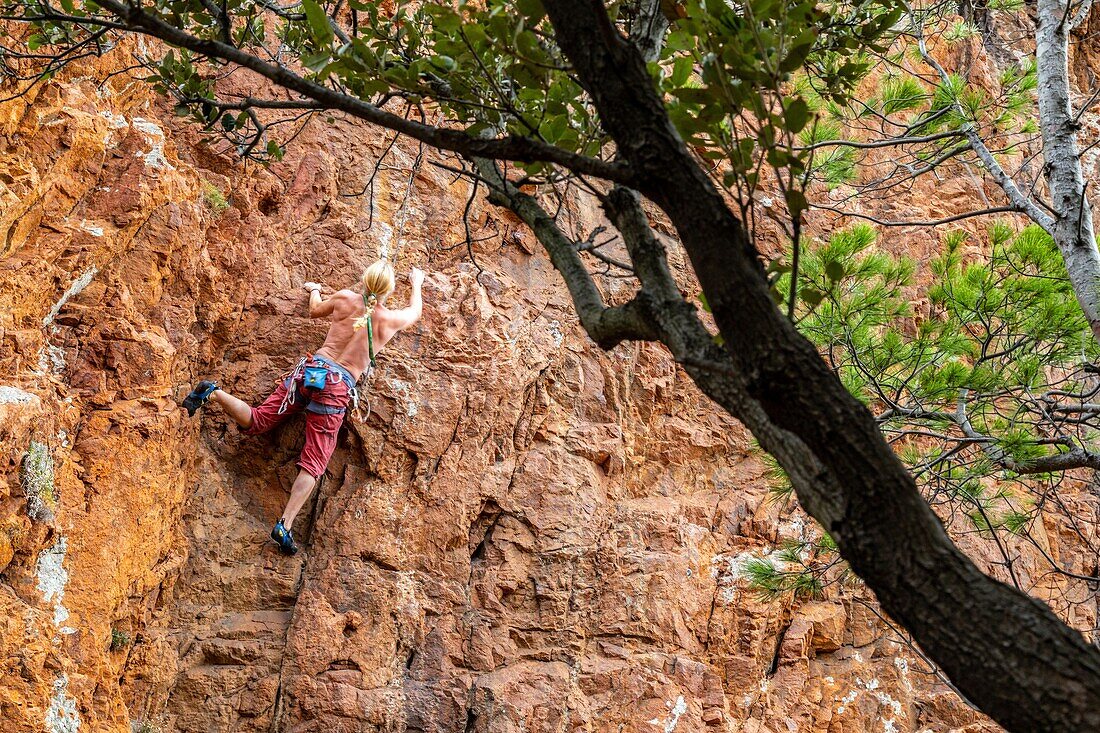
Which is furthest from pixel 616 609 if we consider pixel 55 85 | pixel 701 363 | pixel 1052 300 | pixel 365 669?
pixel 55 85

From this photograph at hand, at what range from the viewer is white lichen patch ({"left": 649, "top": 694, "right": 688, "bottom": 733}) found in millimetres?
5137

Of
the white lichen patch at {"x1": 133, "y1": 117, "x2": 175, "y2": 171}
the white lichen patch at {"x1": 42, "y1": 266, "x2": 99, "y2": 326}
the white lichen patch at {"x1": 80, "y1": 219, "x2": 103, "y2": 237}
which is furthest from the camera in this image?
the white lichen patch at {"x1": 133, "y1": 117, "x2": 175, "y2": 171}

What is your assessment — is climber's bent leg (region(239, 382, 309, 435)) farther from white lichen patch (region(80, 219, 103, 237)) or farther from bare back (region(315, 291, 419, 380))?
white lichen patch (region(80, 219, 103, 237))

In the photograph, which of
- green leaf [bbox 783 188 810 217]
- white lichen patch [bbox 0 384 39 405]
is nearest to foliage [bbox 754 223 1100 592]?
green leaf [bbox 783 188 810 217]

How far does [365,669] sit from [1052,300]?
152 inches

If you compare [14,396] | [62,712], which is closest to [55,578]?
[62,712]

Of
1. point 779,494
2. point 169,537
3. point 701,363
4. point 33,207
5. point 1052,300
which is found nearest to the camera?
point 701,363

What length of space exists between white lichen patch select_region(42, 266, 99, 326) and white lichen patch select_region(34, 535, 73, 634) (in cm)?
112

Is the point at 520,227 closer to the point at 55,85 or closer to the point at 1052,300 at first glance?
the point at 55,85

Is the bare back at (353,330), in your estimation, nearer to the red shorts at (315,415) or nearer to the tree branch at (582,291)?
the red shorts at (315,415)

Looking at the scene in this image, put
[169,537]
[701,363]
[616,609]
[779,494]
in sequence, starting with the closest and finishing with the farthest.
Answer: [701,363] < [779,494] < [169,537] < [616,609]

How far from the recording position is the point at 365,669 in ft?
16.0

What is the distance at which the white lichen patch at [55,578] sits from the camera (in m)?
4.14

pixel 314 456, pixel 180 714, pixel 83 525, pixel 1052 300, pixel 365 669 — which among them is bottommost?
pixel 180 714
